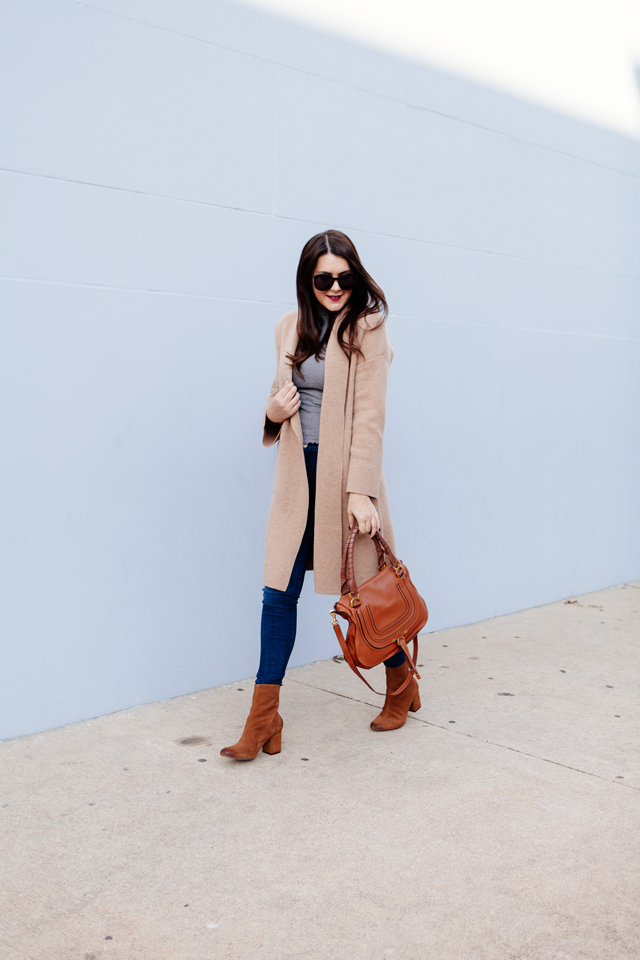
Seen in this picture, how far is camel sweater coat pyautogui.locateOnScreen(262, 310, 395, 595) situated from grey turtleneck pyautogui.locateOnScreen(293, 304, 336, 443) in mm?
56

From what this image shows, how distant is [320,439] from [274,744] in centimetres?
111

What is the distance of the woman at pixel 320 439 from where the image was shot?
324 centimetres

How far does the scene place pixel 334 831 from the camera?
2740 mm

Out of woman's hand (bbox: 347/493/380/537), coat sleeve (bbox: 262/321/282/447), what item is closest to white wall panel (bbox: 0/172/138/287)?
coat sleeve (bbox: 262/321/282/447)

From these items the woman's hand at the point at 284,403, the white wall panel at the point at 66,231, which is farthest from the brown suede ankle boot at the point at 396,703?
the white wall panel at the point at 66,231

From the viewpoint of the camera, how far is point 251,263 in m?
4.06

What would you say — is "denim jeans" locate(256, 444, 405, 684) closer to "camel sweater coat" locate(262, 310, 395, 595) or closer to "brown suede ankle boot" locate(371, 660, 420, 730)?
"camel sweater coat" locate(262, 310, 395, 595)

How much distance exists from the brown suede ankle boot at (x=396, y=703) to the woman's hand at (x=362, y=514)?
0.65 m

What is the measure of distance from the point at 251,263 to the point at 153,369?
70cm

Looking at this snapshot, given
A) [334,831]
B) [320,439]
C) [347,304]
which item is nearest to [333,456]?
[320,439]

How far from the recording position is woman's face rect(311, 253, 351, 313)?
3195mm

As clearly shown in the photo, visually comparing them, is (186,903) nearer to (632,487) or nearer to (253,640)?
(253,640)

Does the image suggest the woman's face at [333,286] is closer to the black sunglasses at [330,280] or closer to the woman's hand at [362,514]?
the black sunglasses at [330,280]

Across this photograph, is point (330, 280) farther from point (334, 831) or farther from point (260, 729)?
point (334, 831)
